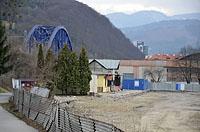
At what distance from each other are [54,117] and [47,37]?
5770 centimetres

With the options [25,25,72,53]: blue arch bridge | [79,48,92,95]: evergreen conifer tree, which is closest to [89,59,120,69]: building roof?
[25,25,72,53]: blue arch bridge

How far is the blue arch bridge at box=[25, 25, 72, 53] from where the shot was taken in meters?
71.6

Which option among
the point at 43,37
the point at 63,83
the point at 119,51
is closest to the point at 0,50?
the point at 63,83

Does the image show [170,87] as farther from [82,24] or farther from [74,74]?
[82,24]

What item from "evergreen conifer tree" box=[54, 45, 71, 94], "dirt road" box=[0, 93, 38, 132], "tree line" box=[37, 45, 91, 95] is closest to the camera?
"dirt road" box=[0, 93, 38, 132]

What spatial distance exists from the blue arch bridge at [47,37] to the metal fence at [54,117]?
44.7 metres

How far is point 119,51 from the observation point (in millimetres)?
184625

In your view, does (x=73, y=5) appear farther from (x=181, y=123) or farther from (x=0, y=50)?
(x=181, y=123)

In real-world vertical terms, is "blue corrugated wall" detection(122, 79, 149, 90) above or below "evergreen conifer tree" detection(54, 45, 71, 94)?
below

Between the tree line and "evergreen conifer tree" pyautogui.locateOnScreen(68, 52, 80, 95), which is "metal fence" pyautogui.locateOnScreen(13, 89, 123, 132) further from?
"evergreen conifer tree" pyautogui.locateOnScreen(68, 52, 80, 95)

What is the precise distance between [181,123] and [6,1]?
76.5 m

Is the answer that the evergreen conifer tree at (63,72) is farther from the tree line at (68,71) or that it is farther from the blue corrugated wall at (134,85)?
the blue corrugated wall at (134,85)

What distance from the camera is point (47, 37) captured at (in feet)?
241

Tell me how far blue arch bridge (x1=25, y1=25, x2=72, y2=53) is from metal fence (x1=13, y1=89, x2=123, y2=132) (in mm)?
44672
